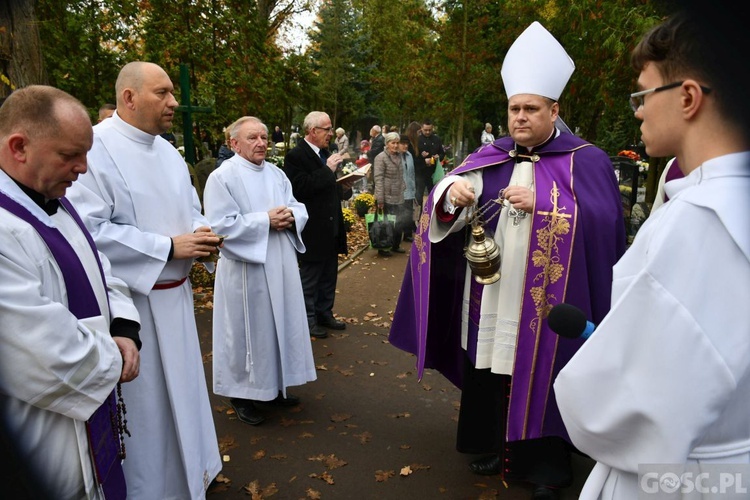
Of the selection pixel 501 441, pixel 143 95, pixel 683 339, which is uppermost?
pixel 143 95

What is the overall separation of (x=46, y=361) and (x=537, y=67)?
2823 millimetres

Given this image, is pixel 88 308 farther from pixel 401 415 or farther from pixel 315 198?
pixel 315 198

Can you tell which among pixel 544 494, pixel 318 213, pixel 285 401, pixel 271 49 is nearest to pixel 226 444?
pixel 285 401

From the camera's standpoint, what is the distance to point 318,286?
648 cm

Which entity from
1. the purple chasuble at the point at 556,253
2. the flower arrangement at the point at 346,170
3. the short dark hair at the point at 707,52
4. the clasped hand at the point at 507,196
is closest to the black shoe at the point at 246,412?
the purple chasuble at the point at 556,253

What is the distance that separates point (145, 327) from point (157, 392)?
35 cm

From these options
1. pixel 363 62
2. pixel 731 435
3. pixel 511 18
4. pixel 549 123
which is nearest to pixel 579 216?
pixel 549 123

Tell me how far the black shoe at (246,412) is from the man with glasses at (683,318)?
11.3 feet

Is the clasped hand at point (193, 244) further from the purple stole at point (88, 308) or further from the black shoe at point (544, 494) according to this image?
the black shoe at point (544, 494)

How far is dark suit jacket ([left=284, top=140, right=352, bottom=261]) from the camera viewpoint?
5.91 m

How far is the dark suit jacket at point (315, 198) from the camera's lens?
5910 mm

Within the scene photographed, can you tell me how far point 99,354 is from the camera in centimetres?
191

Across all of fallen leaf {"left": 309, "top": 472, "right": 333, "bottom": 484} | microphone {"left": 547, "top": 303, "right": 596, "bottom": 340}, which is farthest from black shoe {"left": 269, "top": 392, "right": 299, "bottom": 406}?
microphone {"left": 547, "top": 303, "right": 596, "bottom": 340}

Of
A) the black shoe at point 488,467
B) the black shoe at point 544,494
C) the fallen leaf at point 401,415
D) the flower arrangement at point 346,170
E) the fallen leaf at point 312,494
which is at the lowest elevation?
the fallen leaf at point 401,415
